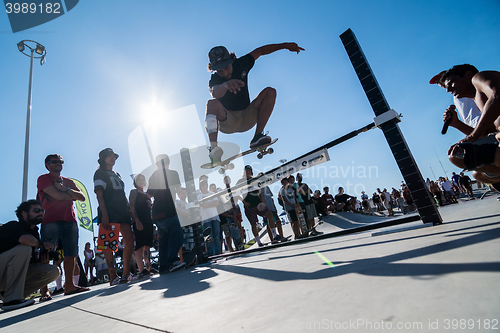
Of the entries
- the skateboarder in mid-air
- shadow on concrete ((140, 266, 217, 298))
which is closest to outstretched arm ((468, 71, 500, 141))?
shadow on concrete ((140, 266, 217, 298))

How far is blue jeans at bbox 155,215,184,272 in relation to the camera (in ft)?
11.8

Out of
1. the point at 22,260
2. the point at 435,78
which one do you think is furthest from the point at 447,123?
the point at 22,260

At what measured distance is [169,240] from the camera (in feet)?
12.0

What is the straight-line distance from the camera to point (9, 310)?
246 cm

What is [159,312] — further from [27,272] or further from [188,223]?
[188,223]

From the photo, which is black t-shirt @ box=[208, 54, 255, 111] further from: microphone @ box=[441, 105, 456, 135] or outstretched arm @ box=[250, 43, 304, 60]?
microphone @ box=[441, 105, 456, 135]

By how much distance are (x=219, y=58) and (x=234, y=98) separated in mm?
567

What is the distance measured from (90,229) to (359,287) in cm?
1076

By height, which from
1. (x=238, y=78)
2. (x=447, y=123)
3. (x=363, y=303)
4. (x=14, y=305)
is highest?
(x=238, y=78)

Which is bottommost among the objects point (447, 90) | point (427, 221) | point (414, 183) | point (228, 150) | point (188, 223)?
point (427, 221)

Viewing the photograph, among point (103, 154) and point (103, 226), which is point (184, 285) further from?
point (103, 154)

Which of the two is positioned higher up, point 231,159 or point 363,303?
point 231,159

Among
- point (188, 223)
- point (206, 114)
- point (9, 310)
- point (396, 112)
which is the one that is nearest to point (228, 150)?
point (206, 114)

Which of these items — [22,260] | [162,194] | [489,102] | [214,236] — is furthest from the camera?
[214,236]
